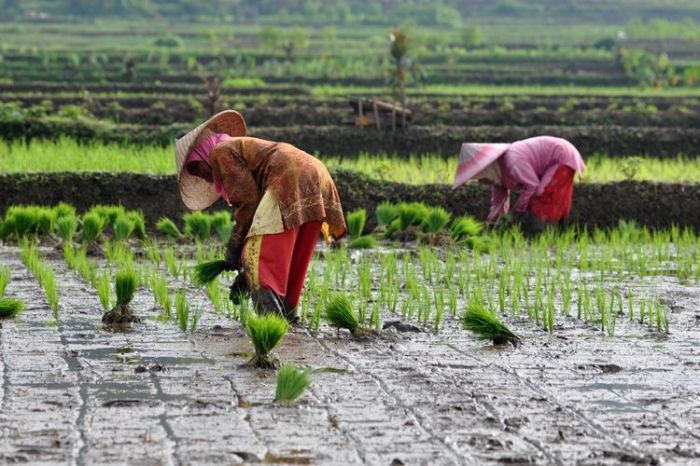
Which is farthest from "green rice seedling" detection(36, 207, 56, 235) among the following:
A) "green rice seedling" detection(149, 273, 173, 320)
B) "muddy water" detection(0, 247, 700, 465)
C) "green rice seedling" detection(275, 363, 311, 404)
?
"green rice seedling" detection(275, 363, 311, 404)

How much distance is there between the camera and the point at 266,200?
7.43 meters

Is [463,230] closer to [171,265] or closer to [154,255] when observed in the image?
[154,255]

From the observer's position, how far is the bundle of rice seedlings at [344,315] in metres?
7.21

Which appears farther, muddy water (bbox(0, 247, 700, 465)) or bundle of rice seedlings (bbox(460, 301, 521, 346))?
bundle of rice seedlings (bbox(460, 301, 521, 346))

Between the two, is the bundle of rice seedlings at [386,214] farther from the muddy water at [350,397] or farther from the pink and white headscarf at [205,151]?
the pink and white headscarf at [205,151]

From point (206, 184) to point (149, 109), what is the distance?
1509cm

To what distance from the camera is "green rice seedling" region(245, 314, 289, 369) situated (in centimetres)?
623

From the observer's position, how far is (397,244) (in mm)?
11656

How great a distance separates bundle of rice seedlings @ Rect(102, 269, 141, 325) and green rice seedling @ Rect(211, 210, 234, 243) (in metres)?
3.25

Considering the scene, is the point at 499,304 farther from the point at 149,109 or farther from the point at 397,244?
the point at 149,109

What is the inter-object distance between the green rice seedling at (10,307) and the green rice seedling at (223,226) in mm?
3349

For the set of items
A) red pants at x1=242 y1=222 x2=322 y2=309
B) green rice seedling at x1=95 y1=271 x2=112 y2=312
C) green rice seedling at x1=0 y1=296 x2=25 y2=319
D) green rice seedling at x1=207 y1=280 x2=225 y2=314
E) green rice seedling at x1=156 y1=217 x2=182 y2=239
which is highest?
red pants at x1=242 y1=222 x2=322 y2=309

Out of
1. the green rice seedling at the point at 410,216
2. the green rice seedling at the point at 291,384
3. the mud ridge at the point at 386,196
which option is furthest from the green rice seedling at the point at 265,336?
the mud ridge at the point at 386,196

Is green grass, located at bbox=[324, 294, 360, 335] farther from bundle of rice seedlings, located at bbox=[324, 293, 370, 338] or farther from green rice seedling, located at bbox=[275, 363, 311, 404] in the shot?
green rice seedling, located at bbox=[275, 363, 311, 404]
